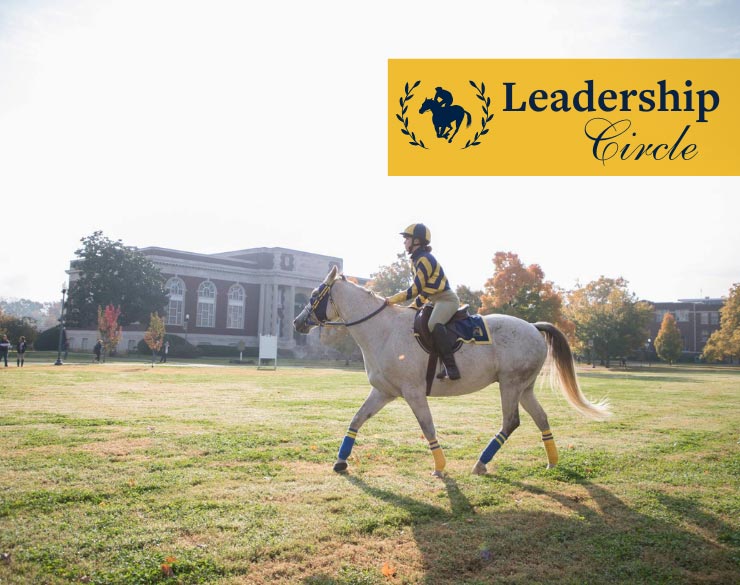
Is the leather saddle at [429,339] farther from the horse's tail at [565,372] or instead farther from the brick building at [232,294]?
the brick building at [232,294]

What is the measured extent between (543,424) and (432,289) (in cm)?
261

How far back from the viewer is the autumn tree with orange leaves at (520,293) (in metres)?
44.1

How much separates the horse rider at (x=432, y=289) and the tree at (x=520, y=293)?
37.1 m

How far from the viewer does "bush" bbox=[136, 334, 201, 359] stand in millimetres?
60650

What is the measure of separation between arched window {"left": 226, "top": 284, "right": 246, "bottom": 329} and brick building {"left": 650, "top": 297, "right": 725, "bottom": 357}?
70.2 m

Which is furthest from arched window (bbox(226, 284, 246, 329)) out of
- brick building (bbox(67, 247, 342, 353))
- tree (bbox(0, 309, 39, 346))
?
tree (bbox(0, 309, 39, 346))

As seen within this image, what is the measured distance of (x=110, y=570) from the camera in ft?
13.9

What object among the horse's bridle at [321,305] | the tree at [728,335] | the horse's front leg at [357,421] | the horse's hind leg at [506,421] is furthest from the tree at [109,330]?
the tree at [728,335]

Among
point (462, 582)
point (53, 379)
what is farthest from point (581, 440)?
point (53, 379)

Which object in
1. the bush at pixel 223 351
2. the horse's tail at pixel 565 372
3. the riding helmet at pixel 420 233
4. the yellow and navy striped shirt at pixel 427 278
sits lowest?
the bush at pixel 223 351

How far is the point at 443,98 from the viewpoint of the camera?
1362cm

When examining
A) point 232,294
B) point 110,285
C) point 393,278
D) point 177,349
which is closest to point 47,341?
point 110,285

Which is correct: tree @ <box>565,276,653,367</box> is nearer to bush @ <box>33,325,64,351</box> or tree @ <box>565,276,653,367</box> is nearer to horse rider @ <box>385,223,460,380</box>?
horse rider @ <box>385,223,460,380</box>

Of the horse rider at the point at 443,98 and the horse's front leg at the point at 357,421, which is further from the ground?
the horse rider at the point at 443,98
